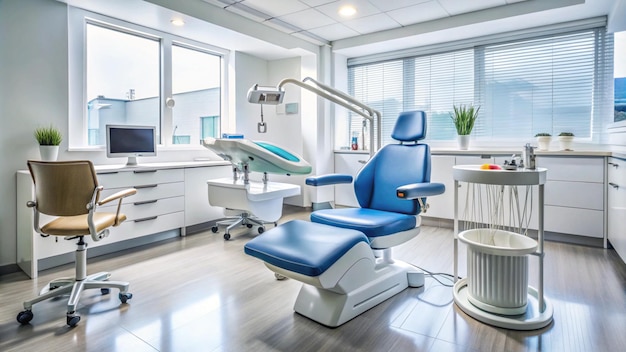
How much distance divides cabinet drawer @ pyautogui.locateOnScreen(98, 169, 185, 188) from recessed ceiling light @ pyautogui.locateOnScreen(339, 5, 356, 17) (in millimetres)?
2333

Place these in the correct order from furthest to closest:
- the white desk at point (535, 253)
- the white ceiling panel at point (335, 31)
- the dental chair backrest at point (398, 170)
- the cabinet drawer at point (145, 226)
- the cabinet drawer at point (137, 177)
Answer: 1. the white ceiling panel at point (335, 31)
2. the cabinet drawer at point (145, 226)
3. the cabinet drawer at point (137, 177)
4. the dental chair backrest at point (398, 170)
5. the white desk at point (535, 253)

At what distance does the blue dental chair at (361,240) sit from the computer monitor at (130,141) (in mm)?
1896

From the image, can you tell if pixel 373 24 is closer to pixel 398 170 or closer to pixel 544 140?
pixel 544 140

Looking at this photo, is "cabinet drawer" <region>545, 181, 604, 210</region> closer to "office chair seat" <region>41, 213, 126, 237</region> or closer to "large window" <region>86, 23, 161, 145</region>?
"office chair seat" <region>41, 213, 126, 237</region>

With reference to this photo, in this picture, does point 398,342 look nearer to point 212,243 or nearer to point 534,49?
point 212,243

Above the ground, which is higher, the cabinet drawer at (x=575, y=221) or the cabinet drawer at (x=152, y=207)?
the cabinet drawer at (x=152, y=207)

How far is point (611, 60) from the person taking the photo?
346 centimetres

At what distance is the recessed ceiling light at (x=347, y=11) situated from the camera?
365 cm

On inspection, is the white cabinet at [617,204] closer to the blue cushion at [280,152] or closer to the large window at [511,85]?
the large window at [511,85]

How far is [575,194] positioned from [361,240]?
8.27 ft

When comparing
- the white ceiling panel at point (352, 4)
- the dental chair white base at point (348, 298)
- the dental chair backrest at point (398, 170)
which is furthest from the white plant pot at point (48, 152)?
the white ceiling panel at point (352, 4)

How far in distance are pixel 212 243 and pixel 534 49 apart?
13.0ft

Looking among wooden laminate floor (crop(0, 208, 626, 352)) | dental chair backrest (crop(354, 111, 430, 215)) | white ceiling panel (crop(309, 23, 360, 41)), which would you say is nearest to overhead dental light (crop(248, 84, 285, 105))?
dental chair backrest (crop(354, 111, 430, 215))

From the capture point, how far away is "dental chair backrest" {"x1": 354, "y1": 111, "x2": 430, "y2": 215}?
2.45m
